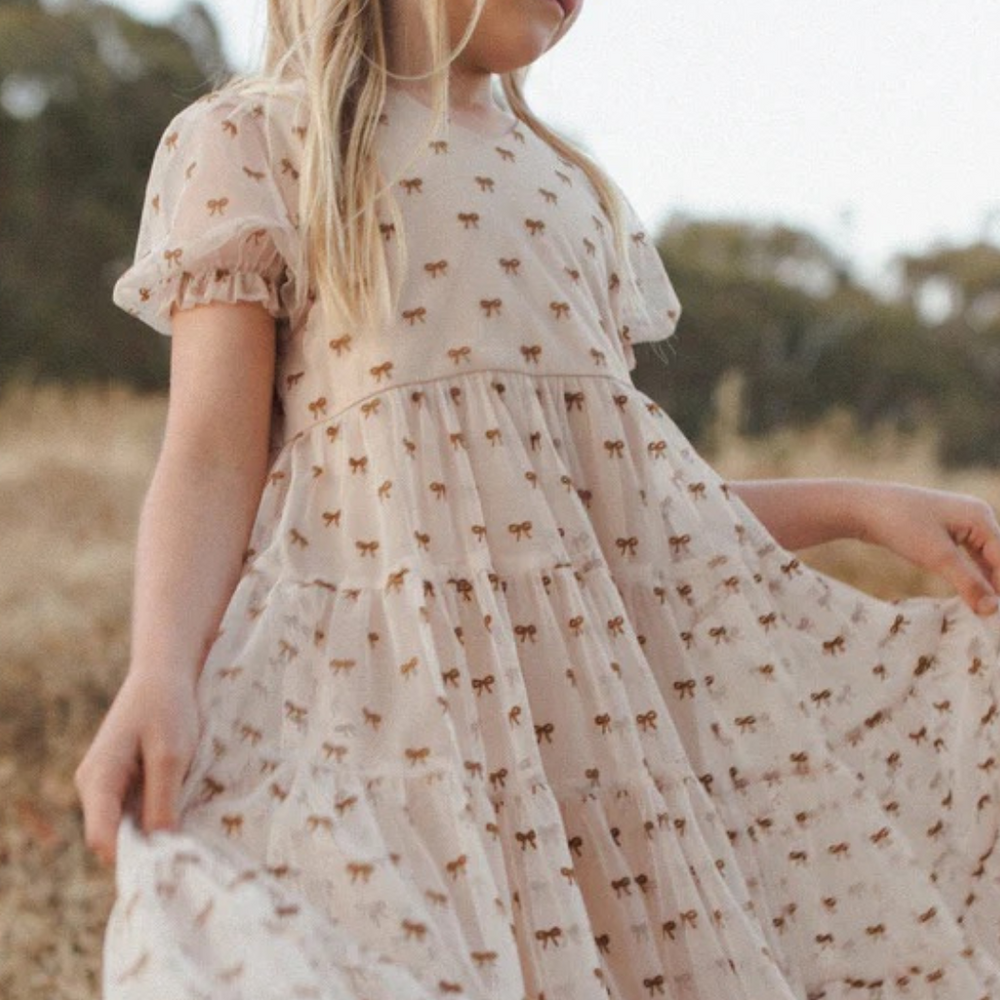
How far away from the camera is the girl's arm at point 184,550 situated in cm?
122

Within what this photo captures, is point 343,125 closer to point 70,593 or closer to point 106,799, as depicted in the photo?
point 106,799

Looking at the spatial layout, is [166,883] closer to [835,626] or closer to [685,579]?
[685,579]

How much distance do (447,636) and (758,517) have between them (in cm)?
53

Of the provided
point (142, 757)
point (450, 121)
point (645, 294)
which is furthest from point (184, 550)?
point (645, 294)

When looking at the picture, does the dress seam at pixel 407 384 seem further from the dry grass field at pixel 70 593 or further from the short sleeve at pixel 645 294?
the dry grass field at pixel 70 593

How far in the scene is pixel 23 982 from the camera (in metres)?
2.78

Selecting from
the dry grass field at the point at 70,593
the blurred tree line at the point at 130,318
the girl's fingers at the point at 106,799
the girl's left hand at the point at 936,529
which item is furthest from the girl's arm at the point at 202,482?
the blurred tree line at the point at 130,318

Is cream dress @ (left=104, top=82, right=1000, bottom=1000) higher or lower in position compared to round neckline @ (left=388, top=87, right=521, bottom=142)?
lower

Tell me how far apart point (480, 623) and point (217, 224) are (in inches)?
17.3

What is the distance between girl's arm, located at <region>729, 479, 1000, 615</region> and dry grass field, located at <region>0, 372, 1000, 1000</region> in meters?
1.52

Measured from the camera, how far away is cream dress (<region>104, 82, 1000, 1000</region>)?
1260 mm

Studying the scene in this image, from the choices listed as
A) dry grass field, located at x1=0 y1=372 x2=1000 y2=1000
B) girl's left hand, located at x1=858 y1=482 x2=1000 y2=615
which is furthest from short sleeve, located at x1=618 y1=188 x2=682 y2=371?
dry grass field, located at x1=0 y1=372 x2=1000 y2=1000

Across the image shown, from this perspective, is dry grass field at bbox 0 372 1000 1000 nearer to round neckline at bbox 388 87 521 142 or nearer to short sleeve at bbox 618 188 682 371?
short sleeve at bbox 618 188 682 371

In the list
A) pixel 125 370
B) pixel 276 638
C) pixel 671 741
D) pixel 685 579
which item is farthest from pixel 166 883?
pixel 125 370
